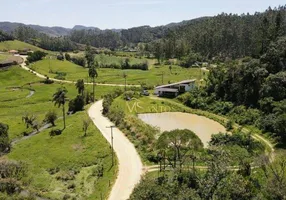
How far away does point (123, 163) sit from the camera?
53.8m

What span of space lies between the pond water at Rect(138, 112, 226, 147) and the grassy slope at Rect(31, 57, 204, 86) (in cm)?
3648

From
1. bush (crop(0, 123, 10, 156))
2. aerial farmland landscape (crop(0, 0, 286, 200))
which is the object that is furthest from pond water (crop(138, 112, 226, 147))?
bush (crop(0, 123, 10, 156))

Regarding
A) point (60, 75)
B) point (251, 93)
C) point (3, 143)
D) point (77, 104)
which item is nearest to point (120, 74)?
point (60, 75)

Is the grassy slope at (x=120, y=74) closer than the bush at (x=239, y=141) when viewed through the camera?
No

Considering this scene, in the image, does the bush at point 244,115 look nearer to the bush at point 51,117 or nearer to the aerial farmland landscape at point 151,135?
the aerial farmland landscape at point 151,135

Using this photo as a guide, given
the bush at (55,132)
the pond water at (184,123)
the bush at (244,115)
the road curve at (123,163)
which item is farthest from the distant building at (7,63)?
the bush at (244,115)

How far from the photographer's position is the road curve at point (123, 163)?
1774 inches

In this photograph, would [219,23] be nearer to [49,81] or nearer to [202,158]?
[49,81]

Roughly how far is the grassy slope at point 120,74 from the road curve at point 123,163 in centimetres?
5252

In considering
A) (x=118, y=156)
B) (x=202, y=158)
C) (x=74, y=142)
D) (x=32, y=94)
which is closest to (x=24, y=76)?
(x=32, y=94)

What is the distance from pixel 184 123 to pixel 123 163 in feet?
94.1

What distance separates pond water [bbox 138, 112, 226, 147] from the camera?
73062 mm

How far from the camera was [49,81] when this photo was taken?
425 feet

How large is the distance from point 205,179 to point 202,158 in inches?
435
